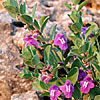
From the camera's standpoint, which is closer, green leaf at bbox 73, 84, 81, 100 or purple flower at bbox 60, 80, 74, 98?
purple flower at bbox 60, 80, 74, 98

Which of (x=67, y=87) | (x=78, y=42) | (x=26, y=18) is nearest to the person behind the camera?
(x=67, y=87)

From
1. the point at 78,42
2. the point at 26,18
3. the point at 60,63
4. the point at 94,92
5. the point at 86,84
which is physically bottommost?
the point at 94,92

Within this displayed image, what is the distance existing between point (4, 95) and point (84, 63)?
102cm

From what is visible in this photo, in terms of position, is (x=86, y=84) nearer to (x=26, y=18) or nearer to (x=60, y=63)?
(x=60, y=63)

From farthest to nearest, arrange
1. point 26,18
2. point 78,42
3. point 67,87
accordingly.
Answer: point 78,42 < point 26,18 < point 67,87

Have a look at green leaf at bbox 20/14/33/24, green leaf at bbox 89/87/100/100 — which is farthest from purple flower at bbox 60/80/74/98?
green leaf at bbox 20/14/33/24

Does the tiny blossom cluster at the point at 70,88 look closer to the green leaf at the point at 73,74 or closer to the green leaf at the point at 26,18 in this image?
the green leaf at the point at 73,74

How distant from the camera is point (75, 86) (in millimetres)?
1833

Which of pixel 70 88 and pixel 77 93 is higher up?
pixel 70 88

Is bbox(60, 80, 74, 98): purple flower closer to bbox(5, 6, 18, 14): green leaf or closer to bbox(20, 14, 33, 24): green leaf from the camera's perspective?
bbox(20, 14, 33, 24): green leaf

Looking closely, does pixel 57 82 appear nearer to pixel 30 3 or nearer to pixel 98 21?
pixel 98 21

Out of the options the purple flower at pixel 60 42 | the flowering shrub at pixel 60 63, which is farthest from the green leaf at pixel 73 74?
the purple flower at pixel 60 42

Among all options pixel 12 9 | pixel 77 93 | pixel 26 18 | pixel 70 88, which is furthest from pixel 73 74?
pixel 12 9

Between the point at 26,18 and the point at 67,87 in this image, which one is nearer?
the point at 67,87
